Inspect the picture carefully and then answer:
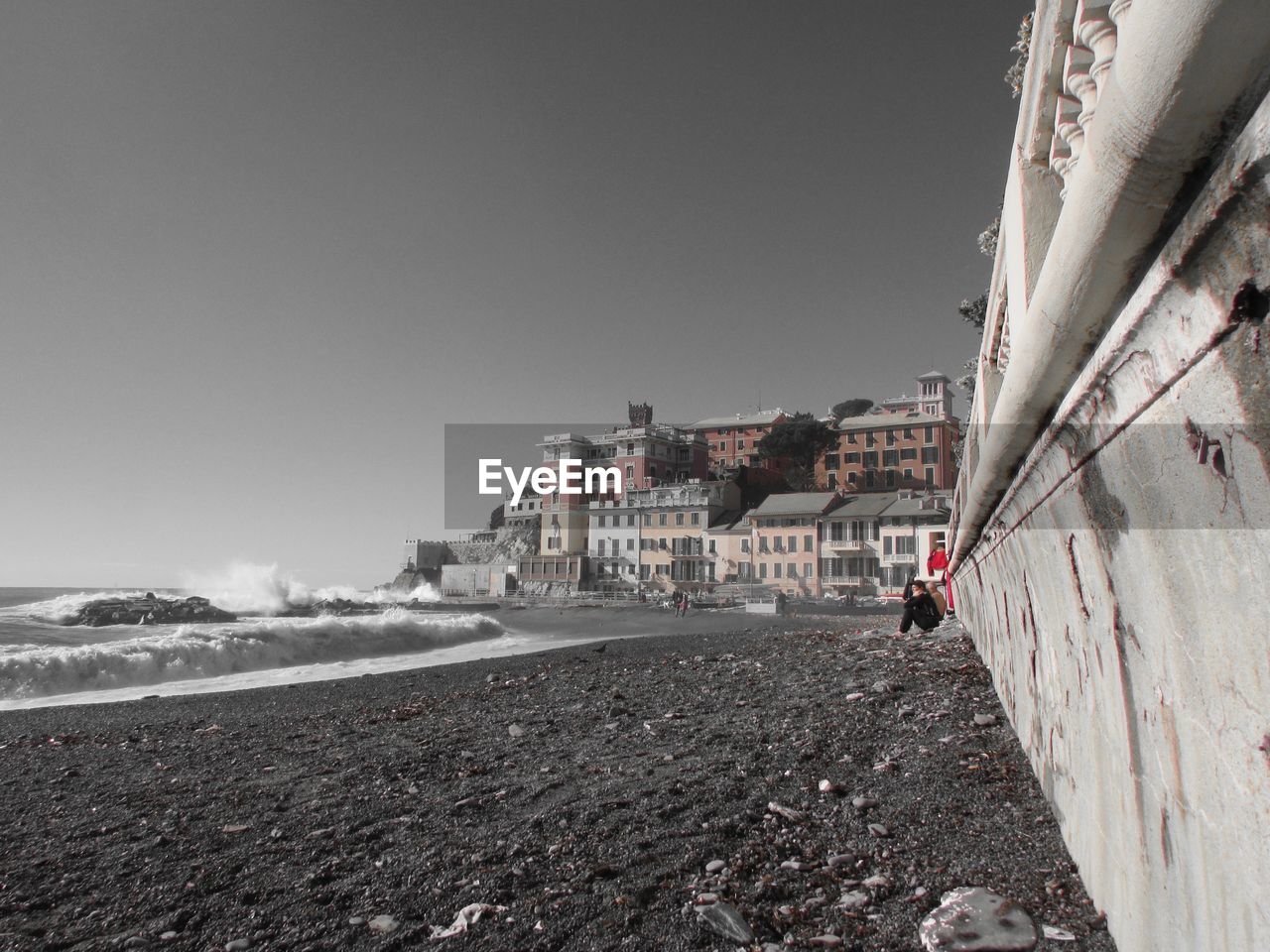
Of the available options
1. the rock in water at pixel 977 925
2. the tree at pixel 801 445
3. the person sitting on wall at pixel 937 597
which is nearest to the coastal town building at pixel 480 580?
the tree at pixel 801 445

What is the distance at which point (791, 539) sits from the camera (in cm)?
6309

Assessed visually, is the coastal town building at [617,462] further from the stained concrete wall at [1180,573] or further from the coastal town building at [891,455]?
the stained concrete wall at [1180,573]

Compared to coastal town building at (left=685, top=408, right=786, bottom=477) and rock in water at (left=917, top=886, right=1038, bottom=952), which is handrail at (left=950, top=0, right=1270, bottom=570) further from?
coastal town building at (left=685, top=408, right=786, bottom=477)

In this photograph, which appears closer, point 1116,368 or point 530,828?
point 1116,368

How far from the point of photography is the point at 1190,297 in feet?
4.04

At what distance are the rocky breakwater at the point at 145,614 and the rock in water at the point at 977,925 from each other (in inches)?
2239

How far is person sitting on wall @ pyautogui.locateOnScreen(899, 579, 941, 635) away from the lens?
42.0 feet

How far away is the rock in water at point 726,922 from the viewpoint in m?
3.08

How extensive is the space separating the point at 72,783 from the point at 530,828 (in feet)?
17.1

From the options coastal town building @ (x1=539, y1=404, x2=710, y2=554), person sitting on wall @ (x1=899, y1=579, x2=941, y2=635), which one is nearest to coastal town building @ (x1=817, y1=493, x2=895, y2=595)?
coastal town building @ (x1=539, y1=404, x2=710, y2=554)

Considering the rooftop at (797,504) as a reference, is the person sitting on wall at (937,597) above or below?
below

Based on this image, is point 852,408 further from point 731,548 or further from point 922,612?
point 922,612

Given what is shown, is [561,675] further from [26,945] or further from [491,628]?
[491,628]

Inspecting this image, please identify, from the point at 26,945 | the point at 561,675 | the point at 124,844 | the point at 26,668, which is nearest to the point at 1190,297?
the point at 26,945
